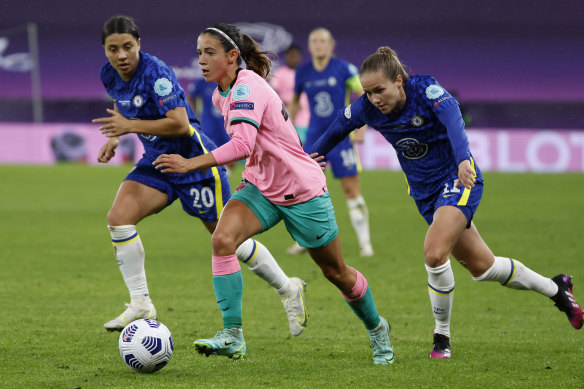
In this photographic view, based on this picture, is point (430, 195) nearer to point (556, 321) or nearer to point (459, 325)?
point (459, 325)

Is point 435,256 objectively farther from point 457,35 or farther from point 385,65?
point 457,35

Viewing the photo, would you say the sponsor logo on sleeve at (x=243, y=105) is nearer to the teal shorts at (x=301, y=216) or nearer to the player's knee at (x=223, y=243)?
the teal shorts at (x=301, y=216)

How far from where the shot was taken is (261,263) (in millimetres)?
6199

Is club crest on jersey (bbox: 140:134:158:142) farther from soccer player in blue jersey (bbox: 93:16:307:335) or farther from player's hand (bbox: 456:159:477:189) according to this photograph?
player's hand (bbox: 456:159:477:189)

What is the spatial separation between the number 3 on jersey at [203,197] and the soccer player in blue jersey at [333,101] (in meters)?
4.15

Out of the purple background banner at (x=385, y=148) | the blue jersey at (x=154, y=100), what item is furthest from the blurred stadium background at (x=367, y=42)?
the blue jersey at (x=154, y=100)

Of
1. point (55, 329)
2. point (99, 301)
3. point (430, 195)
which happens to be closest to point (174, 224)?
point (99, 301)

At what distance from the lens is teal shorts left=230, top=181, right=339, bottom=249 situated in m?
5.24

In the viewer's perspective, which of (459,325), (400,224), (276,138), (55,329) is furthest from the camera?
(400,224)

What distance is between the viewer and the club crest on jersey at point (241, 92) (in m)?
4.96

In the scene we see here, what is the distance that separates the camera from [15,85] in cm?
2931

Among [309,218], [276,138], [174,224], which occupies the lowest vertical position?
[174,224]

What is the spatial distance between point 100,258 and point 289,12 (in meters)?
19.5

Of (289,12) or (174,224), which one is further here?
(289,12)
